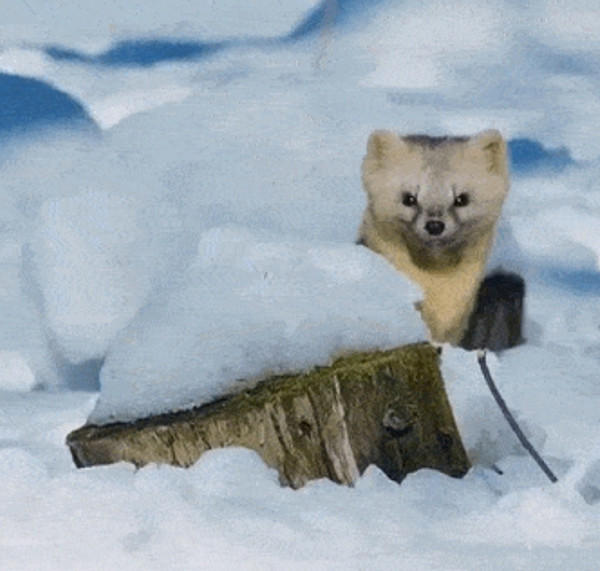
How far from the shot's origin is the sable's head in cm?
→ 259

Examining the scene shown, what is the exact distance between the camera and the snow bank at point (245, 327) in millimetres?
1404

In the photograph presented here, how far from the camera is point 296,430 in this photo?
1.38 metres

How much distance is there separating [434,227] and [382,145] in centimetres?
20

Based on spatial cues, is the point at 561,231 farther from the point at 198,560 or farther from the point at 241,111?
the point at 198,560

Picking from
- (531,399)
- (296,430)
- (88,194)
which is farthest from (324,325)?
(88,194)

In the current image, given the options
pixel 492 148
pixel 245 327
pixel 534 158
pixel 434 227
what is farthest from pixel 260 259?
pixel 534 158

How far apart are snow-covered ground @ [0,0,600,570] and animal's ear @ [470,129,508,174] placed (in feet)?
0.27

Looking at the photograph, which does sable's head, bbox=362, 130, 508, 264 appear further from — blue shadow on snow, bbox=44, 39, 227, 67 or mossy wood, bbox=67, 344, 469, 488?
mossy wood, bbox=67, 344, 469, 488

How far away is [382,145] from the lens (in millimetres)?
2639

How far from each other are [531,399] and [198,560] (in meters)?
0.86

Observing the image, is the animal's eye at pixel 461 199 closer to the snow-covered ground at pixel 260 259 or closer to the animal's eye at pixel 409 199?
the animal's eye at pixel 409 199

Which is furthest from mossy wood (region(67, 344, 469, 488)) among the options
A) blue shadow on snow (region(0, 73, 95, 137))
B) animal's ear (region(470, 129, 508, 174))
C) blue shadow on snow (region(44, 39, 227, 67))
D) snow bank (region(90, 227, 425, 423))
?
blue shadow on snow (region(0, 73, 95, 137))

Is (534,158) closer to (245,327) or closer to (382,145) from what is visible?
(382,145)

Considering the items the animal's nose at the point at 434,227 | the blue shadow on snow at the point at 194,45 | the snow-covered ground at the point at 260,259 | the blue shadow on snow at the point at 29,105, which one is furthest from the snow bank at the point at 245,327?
the blue shadow on snow at the point at 29,105
